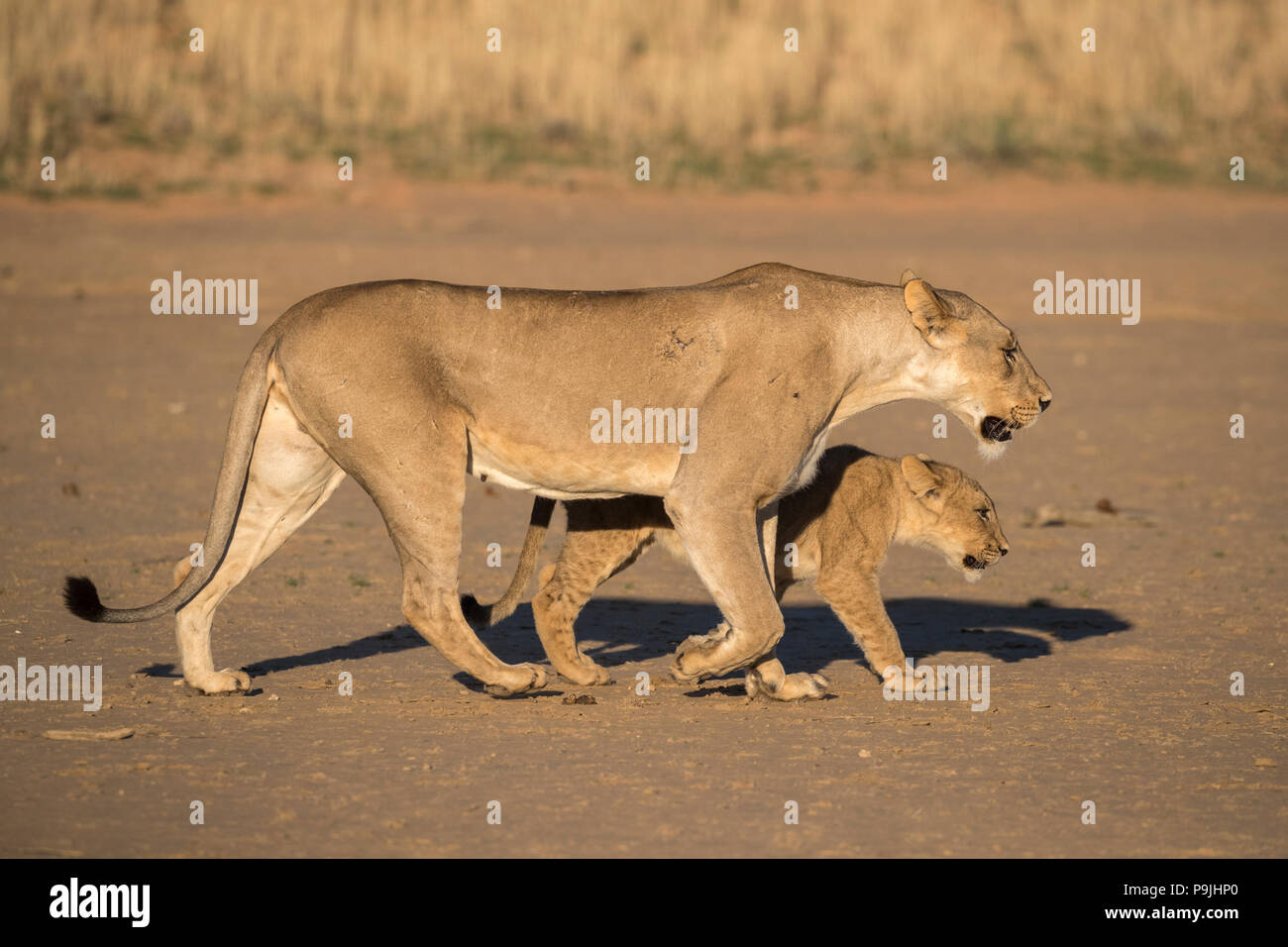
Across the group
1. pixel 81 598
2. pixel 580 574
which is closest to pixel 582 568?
pixel 580 574

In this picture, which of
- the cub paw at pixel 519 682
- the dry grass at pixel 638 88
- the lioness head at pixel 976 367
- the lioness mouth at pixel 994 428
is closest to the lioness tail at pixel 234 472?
the cub paw at pixel 519 682

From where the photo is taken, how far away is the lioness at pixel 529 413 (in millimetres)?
7414

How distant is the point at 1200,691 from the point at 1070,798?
207 centimetres

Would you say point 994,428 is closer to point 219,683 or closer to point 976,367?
point 976,367

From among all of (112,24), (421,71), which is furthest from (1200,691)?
(112,24)

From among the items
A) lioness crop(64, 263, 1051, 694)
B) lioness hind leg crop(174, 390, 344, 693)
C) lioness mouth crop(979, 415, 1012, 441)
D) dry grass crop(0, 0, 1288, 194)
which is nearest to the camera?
lioness crop(64, 263, 1051, 694)

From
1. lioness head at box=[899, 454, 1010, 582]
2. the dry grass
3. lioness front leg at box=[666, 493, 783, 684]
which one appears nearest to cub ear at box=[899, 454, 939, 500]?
lioness head at box=[899, 454, 1010, 582]

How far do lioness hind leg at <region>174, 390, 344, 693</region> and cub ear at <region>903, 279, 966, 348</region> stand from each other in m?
2.66

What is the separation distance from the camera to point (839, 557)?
8430 millimetres

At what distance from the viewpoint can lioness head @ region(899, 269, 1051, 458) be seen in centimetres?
789

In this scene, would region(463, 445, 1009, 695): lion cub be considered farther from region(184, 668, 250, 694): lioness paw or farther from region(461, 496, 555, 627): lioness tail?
region(184, 668, 250, 694): lioness paw

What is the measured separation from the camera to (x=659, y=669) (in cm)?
884

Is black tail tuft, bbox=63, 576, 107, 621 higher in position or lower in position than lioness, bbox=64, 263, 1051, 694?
lower
